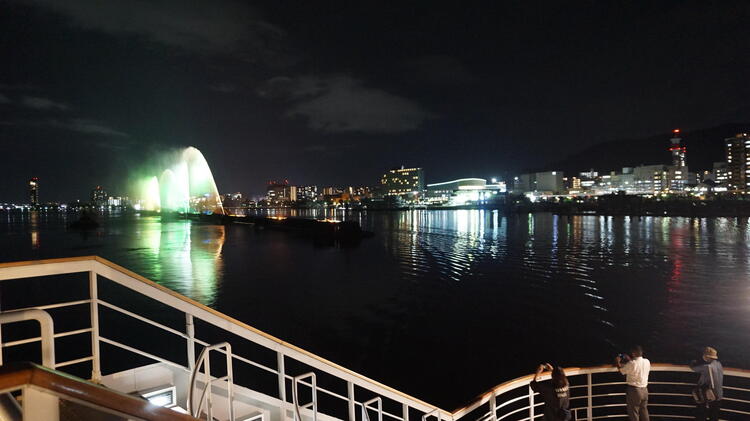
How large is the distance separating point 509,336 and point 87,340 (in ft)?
61.5

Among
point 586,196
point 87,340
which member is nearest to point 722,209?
point 586,196

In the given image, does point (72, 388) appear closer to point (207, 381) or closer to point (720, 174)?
point (207, 381)

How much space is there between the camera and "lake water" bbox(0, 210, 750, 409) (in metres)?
15.6

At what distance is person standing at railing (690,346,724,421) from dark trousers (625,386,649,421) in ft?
3.21

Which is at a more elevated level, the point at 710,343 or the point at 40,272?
the point at 40,272

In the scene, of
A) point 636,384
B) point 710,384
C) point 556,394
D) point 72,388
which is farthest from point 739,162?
point 72,388

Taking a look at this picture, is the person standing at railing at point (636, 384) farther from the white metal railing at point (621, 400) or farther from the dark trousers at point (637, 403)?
the white metal railing at point (621, 400)

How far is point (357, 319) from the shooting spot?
20.4m

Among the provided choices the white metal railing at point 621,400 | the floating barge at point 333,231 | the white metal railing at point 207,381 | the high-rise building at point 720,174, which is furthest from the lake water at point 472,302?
the high-rise building at point 720,174

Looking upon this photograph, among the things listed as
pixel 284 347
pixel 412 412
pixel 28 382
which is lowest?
pixel 412 412

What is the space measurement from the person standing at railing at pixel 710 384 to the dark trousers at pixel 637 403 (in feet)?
3.21

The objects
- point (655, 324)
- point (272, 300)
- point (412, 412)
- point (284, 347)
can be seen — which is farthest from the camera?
point (272, 300)

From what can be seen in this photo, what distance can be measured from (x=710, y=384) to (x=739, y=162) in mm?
204663

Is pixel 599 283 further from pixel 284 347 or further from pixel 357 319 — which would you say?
pixel 284 347
